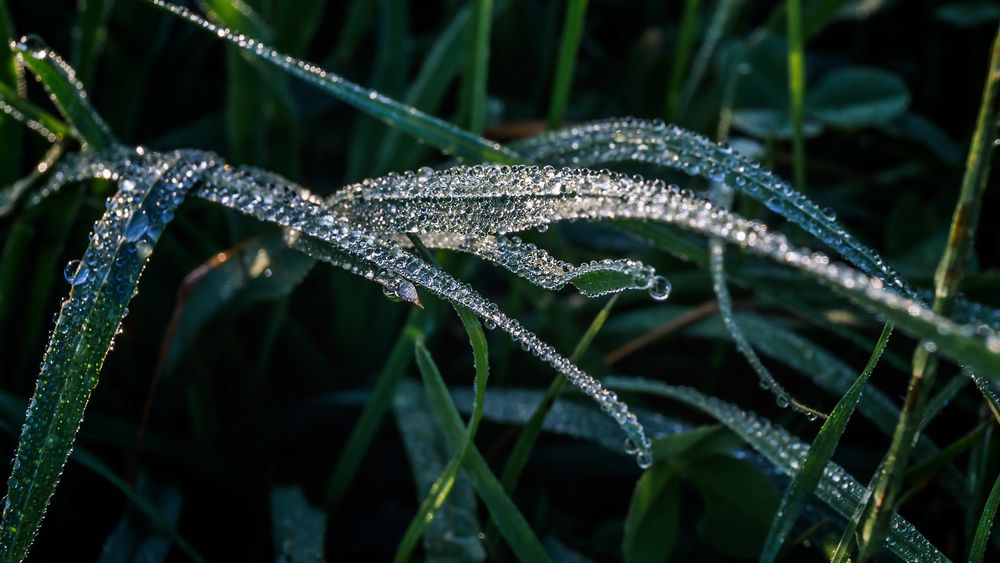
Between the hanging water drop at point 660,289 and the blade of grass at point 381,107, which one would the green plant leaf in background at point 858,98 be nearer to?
A: the blade of grass at point 381,107

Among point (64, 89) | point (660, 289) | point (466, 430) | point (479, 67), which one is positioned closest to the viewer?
point (660, 289)

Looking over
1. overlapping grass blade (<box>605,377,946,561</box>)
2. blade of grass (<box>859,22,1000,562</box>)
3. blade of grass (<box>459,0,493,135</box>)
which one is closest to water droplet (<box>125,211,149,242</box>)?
blade of grass (<box>459,0,493,135</box>)

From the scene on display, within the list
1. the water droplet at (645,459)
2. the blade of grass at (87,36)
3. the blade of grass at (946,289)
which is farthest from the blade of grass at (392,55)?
the blade of grass at (946,289)

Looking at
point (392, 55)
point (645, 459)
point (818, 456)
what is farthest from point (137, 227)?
point (392, 55)

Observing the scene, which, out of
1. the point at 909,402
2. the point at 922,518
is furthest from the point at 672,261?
the point at 909,402

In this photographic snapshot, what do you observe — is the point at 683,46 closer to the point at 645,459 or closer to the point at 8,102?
the point at 645,459

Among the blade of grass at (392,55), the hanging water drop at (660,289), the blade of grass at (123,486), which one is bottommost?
the blade of grass at (123,486)
